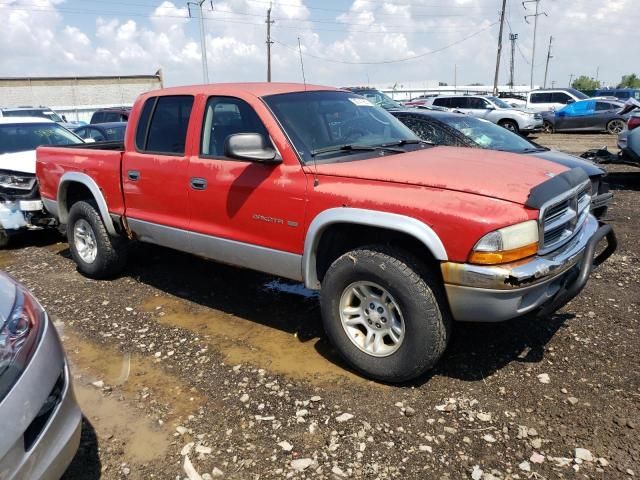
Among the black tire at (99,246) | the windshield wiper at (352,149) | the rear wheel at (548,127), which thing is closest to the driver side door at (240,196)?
the windshield wiper at (352,149)

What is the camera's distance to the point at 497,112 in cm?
2127

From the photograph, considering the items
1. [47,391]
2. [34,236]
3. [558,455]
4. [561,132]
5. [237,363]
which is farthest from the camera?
[561,132]

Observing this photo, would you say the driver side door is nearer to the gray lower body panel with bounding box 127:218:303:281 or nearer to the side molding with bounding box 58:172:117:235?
the gray lower body panel with bounding box 127:218:303:281

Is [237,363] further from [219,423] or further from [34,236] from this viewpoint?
[34,236]

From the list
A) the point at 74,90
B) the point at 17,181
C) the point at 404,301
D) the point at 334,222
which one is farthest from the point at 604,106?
the point at 74,90

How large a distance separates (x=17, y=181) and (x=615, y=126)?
21.0 meters

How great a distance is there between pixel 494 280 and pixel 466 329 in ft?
4.74

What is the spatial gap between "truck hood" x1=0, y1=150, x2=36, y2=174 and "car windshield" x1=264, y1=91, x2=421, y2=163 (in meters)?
4.45

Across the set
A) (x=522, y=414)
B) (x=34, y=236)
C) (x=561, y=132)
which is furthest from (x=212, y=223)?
(x=561, y=132)

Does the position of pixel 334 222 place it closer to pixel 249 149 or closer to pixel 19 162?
pixel 249 149

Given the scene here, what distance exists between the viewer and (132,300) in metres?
5.15

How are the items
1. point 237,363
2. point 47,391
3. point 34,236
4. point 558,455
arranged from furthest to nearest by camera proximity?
point 34,236, point 237,363, point 558,455, point 47,391

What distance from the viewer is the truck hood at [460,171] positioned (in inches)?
123

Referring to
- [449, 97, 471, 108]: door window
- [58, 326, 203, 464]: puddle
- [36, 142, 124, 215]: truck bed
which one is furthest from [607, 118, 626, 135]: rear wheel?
[58, 326, 203, 464]: puddle
